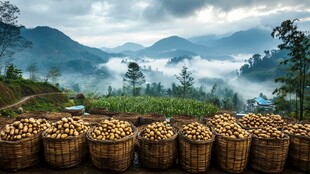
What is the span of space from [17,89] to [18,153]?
16228 mm

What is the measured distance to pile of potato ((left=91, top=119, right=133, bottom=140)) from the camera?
4.91 metres

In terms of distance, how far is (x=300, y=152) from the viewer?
4.99m

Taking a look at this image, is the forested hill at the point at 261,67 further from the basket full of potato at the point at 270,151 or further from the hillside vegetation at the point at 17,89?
the basket full of potato at the point at 270,151

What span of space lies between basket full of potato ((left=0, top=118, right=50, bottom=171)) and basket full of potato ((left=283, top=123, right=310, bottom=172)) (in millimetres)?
5315

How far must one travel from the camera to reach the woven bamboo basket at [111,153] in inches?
187

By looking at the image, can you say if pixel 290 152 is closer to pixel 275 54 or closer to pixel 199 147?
pixel 199 147

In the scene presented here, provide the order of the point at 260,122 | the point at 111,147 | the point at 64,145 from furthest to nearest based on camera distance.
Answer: the point at 260,122 → the point at 64,145 → the point at 111,147

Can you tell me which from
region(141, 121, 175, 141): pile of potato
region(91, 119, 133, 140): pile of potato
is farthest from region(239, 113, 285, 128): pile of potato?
region(91, 119, 133, 140): pile of potato

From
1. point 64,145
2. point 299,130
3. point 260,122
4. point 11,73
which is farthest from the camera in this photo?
point 11,73

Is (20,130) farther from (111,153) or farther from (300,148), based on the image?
(300,148)

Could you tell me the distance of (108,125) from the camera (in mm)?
5207

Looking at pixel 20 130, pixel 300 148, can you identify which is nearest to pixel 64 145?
pixel 20 130

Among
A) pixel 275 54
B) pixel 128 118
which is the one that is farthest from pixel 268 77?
pixel 128 118

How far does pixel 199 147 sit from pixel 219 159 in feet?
2.01
